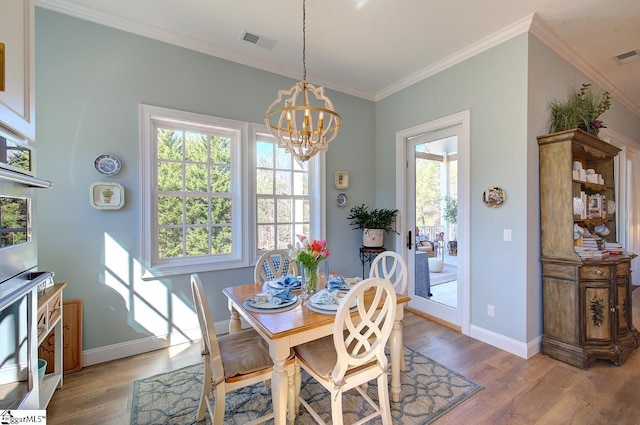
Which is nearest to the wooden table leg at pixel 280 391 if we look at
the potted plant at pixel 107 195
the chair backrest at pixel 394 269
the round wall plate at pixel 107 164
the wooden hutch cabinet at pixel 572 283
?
the chair backrest at pixel 394 269

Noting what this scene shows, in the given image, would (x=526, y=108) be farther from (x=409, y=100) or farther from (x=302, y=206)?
(x=302, y=206)

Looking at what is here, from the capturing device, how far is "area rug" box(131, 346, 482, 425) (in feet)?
6.11

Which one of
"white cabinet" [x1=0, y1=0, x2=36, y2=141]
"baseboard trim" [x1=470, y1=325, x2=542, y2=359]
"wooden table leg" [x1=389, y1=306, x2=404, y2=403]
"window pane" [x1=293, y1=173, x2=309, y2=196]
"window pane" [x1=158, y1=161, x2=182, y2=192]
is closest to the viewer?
"white cabinet" [x1=0, y1=0, x2=36, y2=141]

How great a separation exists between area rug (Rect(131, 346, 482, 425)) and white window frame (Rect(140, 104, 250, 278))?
0.99 meters

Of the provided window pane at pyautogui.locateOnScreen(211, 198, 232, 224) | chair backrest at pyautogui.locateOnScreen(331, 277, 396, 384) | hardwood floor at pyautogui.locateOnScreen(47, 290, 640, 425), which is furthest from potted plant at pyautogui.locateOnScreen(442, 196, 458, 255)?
window pane at pyautogui.locateOnScreen(211, 198, 232, 224)

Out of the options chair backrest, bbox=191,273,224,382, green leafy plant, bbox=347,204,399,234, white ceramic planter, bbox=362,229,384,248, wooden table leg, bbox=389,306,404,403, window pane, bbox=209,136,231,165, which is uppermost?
window pane, bbox=209,136,231,165

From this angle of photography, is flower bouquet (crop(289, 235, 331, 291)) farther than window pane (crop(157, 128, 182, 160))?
No

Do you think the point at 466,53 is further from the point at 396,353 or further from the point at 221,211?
the point at 221,211

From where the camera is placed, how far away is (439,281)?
3562 millimetres

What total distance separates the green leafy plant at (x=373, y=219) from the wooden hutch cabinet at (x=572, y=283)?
5.42 ft

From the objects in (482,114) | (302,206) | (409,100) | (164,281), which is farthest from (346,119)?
(164,281)

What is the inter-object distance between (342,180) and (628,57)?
11.4ft

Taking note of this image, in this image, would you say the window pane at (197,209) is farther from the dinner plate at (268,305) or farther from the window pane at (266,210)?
the dinner plate at (268,305)

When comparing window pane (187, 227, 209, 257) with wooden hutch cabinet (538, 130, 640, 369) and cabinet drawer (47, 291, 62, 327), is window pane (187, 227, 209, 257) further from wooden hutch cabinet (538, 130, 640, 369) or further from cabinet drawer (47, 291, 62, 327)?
wooden hutch cabinet (538, 130, 640, 369)
